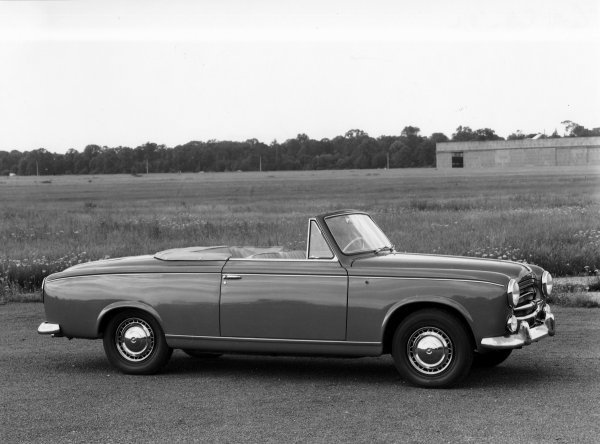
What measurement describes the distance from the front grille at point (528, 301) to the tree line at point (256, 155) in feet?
312

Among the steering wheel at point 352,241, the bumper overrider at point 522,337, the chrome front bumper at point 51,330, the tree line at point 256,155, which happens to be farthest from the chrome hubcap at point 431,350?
the tree line at point 256,155

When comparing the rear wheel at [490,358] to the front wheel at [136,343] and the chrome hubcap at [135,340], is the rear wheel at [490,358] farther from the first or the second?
the chrome hubcap at [135,340]

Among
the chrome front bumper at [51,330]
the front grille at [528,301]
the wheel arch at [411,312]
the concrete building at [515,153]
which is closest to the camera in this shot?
the wheel arch at [411,312]

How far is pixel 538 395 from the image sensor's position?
7.08 metres

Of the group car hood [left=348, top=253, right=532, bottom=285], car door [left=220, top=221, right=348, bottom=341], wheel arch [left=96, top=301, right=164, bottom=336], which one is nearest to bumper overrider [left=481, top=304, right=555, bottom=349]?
car hood [left=348, top=253, right=532, bottom=285]

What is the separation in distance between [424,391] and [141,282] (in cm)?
261

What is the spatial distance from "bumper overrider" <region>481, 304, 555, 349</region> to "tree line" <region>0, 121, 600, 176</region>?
95316 mm

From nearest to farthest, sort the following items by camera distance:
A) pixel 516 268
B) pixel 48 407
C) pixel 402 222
A: 1. pixel 48 407
2. pixel 516 268
3. pixel 402 222

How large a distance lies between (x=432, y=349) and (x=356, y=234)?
1.31m

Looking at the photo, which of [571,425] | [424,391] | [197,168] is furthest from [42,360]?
[197,168]

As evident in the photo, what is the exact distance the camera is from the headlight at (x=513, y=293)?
7.21 metres

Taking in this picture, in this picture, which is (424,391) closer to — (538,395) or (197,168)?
(538,395)

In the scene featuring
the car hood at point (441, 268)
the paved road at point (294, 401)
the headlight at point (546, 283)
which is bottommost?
the paved road at point (294, 401)

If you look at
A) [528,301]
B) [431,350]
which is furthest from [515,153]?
[431,350]
